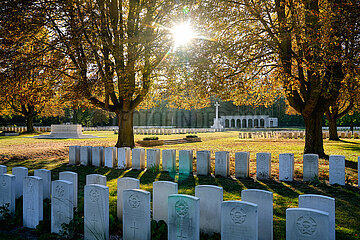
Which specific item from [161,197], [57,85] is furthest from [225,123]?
[161,197]

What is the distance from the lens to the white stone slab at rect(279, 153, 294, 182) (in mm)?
6756

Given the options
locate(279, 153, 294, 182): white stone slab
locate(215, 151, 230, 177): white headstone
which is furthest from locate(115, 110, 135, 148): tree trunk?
locate(279, 153, 294, 182): white stone slab

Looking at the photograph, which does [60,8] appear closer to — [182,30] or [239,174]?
[182,30]

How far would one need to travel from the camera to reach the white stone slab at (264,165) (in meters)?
6.95

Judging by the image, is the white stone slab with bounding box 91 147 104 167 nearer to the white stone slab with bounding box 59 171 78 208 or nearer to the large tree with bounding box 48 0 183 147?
the large tree with bounding box 48 0 183 147

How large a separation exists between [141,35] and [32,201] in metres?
9.09

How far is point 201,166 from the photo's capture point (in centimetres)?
765

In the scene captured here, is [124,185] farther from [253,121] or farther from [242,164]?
[253,121]

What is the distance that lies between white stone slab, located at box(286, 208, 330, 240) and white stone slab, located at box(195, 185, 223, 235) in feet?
3.21

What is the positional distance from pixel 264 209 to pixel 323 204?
2.16 ft

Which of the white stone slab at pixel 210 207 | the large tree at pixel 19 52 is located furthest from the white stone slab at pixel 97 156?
the white stone slab at pixel 210 207

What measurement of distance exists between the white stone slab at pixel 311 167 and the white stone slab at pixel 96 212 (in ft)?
17.5

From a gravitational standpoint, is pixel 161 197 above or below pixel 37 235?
above

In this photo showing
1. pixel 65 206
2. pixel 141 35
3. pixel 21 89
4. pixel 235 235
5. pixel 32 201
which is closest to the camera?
pixel 235 235
